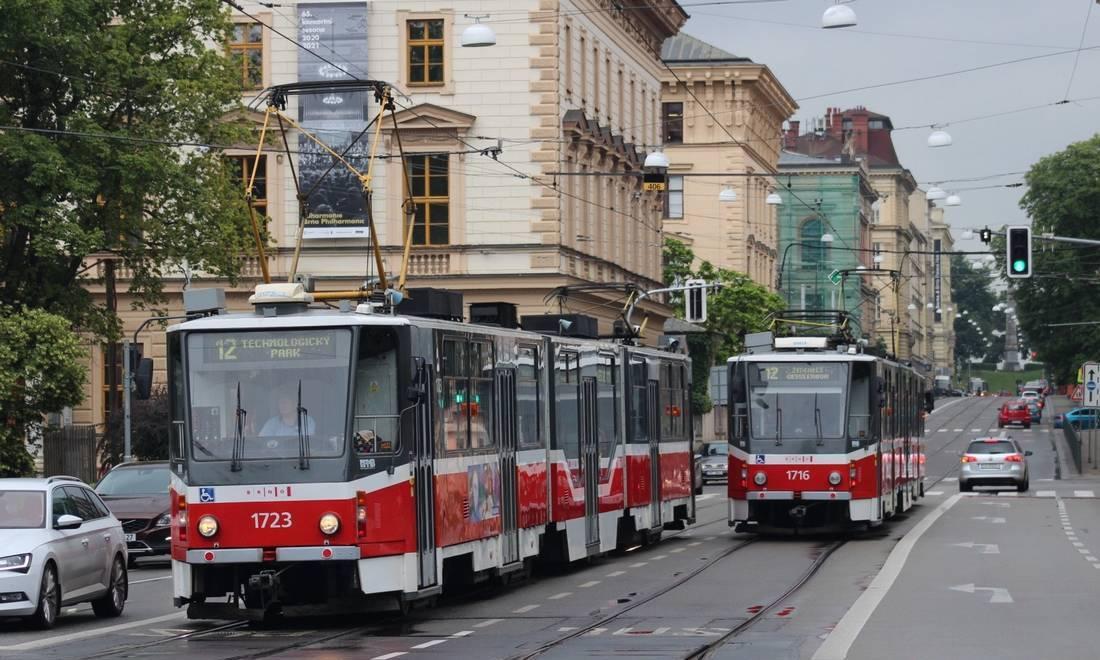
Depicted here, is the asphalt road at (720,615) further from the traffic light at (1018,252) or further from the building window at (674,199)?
the building window at (674,199)

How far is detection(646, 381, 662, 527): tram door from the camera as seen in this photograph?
96.7ft

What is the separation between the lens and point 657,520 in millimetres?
30031

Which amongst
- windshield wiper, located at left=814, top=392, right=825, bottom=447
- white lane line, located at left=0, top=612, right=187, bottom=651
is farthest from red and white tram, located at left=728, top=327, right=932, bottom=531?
white lane line, located at left=0, top=612, right=187, bottom=651

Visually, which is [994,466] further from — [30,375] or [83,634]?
[83,634]

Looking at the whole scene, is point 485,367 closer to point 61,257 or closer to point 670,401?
point 670,401

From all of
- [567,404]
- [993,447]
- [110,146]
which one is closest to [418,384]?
[567,404]

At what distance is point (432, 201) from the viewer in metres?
54.3

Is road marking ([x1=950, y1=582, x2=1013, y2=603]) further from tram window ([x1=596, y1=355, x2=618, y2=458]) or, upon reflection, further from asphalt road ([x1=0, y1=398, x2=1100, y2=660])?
tram window ([x1=596, y1=355, x2=618, y2=458])

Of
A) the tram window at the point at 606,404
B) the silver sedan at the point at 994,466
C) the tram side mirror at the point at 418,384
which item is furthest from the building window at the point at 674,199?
the tram side mirror at the point at 418,384

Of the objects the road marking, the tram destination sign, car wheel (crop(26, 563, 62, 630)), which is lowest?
the road marking

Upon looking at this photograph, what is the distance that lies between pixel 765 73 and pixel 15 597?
73.2m

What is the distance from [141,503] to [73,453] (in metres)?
19.3

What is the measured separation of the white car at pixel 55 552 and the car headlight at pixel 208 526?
64.4 inches

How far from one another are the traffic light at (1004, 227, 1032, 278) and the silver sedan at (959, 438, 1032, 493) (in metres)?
15.6
